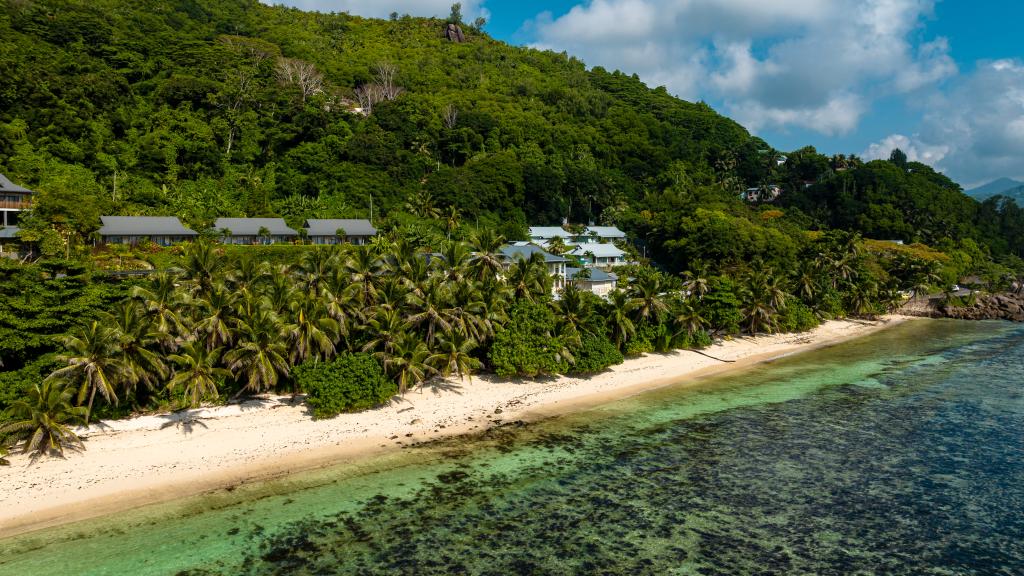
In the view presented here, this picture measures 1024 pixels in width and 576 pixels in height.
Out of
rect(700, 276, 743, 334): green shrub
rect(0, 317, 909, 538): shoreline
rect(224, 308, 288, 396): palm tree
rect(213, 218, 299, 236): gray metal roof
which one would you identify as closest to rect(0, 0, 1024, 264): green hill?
rect(213, 218, 299, 236): gray metal roof

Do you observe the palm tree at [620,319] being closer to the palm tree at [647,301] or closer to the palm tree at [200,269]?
the palm tree at [647,301]

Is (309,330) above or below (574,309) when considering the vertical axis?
below

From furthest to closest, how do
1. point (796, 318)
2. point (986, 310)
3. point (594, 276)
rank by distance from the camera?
point (986, 310) → point (594, 276) → point (796, 318)

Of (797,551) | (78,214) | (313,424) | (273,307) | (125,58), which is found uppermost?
(125,58)

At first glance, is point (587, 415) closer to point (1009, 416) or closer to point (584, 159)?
point (1009, 416)

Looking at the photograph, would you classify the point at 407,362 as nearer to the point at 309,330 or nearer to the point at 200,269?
the point at 309,330

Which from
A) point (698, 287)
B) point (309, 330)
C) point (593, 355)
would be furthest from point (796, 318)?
point (309, 330)

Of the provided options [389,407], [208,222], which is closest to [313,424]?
[389,407]
